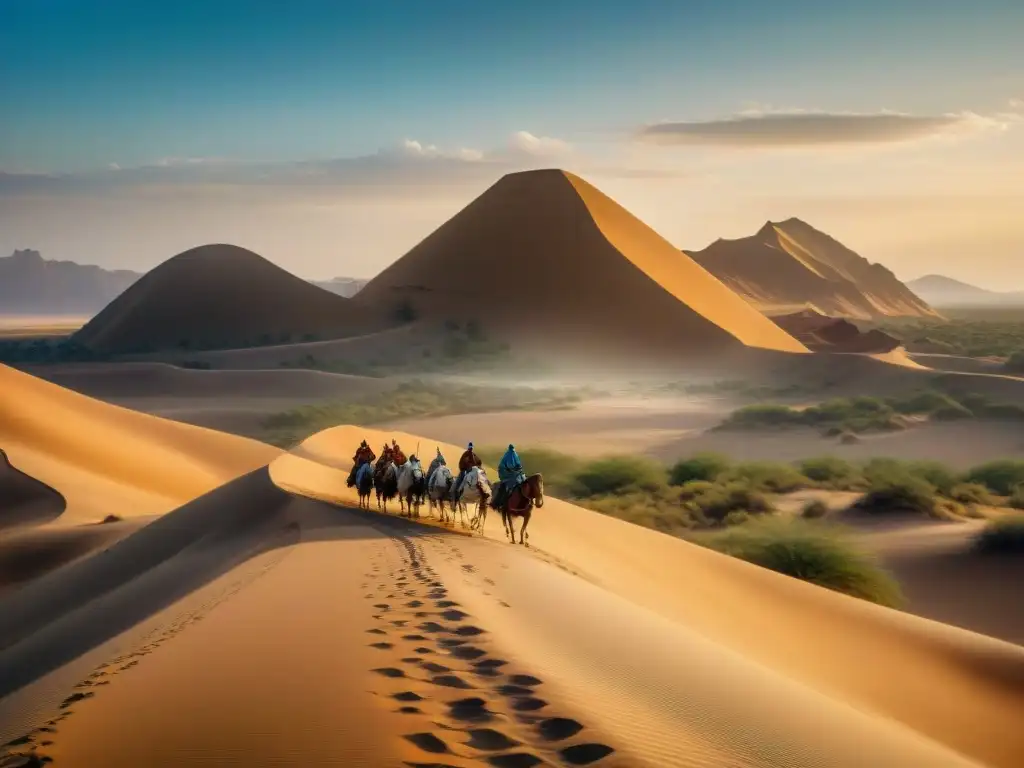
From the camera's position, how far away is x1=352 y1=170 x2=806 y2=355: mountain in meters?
71.6

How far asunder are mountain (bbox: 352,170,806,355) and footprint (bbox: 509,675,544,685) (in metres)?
61.4

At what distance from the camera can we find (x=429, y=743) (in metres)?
4.38

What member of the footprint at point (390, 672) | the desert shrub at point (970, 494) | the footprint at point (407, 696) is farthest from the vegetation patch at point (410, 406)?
the footprint at point (407, 696)

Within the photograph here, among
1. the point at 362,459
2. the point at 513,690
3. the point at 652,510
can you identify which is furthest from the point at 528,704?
the point at 652,510

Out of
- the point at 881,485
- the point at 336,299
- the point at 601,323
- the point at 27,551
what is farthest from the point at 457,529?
the point at 336,299

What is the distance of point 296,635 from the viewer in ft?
20.3

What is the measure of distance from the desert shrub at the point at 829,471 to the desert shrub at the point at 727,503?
336cm

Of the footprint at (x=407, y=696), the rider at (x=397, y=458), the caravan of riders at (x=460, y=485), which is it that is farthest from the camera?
the rider at (x=397, y=458)

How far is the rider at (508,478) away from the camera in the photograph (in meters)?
11.3

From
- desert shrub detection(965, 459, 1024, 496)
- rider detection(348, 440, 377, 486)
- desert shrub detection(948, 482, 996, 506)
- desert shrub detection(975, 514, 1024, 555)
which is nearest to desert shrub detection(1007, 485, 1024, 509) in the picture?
desert shrub detection(948, 482, 996, 506)

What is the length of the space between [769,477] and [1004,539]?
278 inches

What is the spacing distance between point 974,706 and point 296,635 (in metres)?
6.37

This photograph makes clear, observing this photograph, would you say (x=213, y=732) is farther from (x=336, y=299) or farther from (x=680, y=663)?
(x=336, y=299)

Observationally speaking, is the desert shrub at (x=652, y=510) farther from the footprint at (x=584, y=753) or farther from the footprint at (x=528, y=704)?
the footprint at (x=584, y=753)
